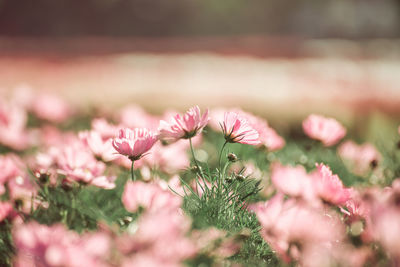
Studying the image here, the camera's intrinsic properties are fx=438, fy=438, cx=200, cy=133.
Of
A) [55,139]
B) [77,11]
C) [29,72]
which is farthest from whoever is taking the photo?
[77,11]

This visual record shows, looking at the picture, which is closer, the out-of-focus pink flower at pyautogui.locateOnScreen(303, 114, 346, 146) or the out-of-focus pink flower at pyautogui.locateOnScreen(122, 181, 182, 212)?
the out-of-focus pink flower at pyautogui.locateOnScreen(122, 181, 182, 212)

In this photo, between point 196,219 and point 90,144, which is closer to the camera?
point 196,219

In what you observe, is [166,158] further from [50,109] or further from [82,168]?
[50,109]

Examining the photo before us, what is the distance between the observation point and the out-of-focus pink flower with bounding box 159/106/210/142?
707mm

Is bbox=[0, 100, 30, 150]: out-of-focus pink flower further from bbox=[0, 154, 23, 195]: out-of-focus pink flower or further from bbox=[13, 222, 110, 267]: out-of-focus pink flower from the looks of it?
bbox=[13, 222, 110, 267]: out-of-focus pink flower

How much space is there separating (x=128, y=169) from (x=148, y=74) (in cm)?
190

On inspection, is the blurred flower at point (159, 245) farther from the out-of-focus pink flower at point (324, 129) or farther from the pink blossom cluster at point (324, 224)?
→ the out-of-focus pink flower at point (324, 129)

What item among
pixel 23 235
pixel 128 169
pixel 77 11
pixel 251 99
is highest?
pixel 23 235

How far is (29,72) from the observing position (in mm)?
2758

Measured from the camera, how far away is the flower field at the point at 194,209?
1.65ft

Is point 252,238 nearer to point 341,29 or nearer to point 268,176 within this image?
point 268,176

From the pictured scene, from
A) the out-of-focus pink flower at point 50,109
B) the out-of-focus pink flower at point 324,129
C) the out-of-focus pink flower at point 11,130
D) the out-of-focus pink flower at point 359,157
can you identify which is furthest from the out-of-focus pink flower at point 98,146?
the out-of-focus pink flower at point 50,109

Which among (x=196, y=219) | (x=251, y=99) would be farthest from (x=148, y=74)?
(x=196, y=219)

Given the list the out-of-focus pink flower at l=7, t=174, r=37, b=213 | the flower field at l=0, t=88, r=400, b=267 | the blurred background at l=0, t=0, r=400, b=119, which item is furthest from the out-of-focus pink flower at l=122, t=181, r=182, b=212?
the blurred background at l=0, t=0, r=400, b=119
